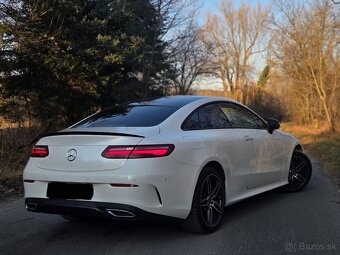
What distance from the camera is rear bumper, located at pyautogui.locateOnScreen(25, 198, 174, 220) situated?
4496mm

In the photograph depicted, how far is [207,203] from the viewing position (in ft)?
17.2

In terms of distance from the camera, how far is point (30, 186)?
5.01 metres

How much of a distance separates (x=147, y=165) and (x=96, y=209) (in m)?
0.67

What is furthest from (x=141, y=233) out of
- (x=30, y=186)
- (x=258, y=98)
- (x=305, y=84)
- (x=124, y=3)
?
(x=258, y=98)

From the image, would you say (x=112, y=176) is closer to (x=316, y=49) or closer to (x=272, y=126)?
(x=272, y=126)

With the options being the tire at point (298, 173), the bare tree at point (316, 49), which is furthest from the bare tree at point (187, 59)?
the tire at point (298, 173)

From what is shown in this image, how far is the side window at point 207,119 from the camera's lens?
17.6 feet

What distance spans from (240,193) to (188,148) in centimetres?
144

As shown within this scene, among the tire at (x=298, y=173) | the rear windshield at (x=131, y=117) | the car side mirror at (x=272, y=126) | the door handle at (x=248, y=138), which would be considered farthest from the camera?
the tire at (x=298, y=173)

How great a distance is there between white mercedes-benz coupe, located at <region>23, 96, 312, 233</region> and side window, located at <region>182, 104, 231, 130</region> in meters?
0.01

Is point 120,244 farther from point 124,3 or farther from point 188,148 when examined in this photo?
point 124,3

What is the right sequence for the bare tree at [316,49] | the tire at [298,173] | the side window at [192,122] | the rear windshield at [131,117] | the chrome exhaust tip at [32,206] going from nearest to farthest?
the chrome exhaust tip at [32,206]
the rear windshield at [131,117]
the side window at [192,122]
the tire at [298,173]
the bare tree at [316,49]

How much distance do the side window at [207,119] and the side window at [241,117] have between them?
5.9 inches

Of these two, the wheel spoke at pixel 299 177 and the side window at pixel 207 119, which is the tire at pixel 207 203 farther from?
the wheel spoke at pixel 299 177
